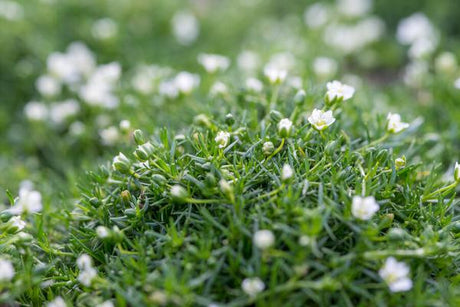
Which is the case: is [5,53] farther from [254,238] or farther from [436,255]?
[436,255]

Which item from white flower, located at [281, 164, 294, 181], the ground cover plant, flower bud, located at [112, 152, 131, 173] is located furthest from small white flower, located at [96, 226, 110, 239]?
white flower, located at [281, 164, 294, 181]

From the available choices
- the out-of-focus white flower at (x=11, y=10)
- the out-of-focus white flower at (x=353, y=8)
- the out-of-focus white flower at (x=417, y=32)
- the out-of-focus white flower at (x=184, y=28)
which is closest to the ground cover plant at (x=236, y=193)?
the out-of-focus white flower at (x=417, y=32)

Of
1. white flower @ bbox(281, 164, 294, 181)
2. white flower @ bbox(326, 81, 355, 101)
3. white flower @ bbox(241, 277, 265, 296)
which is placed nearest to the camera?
white flower @ bbox(241, 277, 265, 296)

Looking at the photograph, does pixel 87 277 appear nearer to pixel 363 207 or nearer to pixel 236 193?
pixel 236 193

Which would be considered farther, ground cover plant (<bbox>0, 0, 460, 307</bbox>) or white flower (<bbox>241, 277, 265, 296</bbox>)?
ground cover plant (<bbox>0, 0, 460, 307</bbox>)

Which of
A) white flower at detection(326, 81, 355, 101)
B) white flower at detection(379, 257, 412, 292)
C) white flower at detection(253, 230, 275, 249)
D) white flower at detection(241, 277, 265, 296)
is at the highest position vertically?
white flower at detection(326, 81, 355, 101)

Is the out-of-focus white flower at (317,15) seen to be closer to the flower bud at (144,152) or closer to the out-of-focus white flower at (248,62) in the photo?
the out-of-focus white flower at (248,62)

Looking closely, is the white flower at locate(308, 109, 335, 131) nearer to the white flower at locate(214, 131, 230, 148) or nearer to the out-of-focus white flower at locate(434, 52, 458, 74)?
the white flower at locate(214, 131, 230, 148)

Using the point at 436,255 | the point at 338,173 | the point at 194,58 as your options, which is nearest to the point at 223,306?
the point at 338,173
